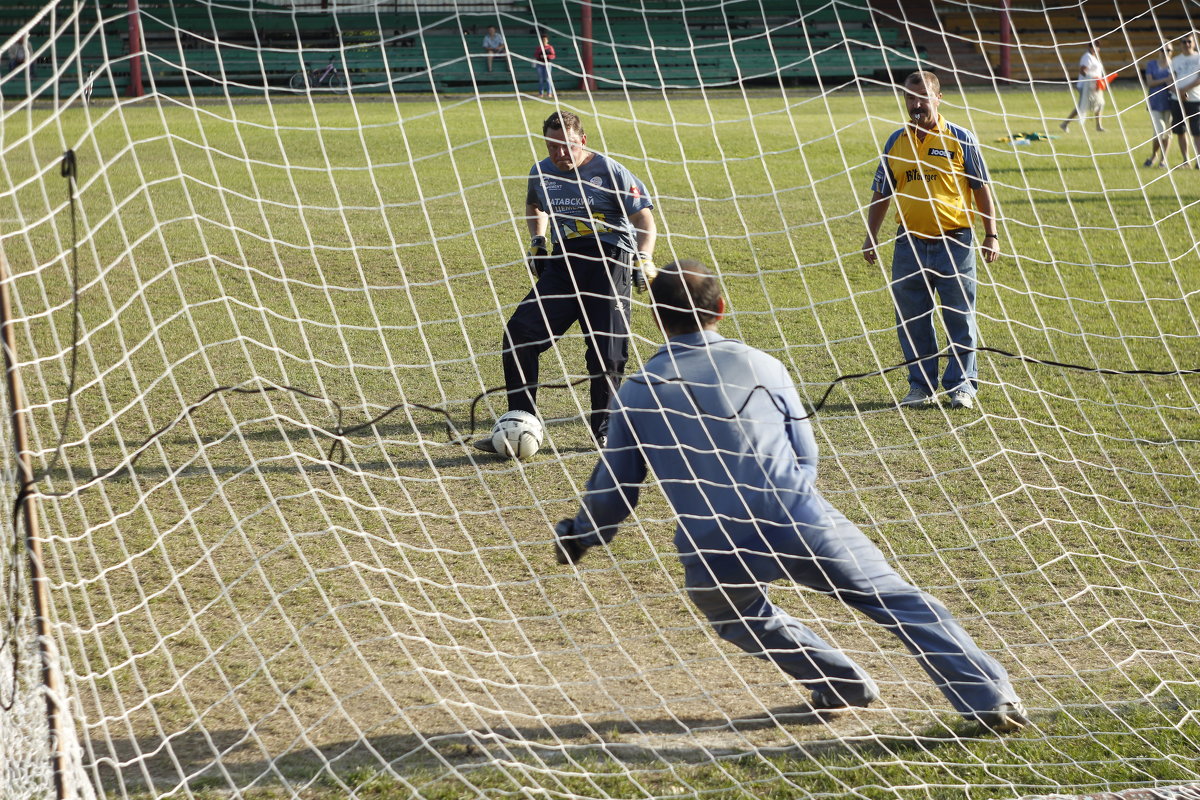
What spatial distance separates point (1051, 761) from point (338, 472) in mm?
3478

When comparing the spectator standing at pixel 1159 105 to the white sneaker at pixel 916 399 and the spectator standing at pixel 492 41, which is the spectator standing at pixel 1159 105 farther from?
the spectator standing at pixel 492 41

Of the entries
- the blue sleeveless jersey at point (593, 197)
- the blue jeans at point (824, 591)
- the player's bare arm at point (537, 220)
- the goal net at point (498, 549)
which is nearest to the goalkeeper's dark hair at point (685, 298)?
the blue jeans at point (824, 591)

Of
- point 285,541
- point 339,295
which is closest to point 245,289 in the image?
point 339,295

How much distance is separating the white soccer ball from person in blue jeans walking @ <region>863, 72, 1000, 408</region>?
2.06m

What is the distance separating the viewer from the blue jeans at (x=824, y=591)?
3.42m

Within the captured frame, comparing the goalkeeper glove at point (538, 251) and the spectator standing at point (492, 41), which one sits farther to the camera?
the spectator standing at point (492, 41)

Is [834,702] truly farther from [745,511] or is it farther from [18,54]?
[18,54]

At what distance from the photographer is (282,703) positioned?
362 cm

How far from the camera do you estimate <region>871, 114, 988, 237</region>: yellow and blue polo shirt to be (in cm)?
625

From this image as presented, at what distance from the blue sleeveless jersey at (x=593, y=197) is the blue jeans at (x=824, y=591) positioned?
278 cm

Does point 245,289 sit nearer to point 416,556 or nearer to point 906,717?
point 416,556

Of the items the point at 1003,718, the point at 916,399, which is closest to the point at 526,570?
the point at 1003,718

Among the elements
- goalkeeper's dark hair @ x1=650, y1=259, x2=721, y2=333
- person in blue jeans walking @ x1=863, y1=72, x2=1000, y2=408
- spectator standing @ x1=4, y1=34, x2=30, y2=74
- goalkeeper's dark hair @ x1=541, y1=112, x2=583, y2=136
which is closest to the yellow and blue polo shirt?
person in blue jeans walking @ x1=863, y1=72, x2=1000, y2=408

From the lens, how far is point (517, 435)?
5742mm
